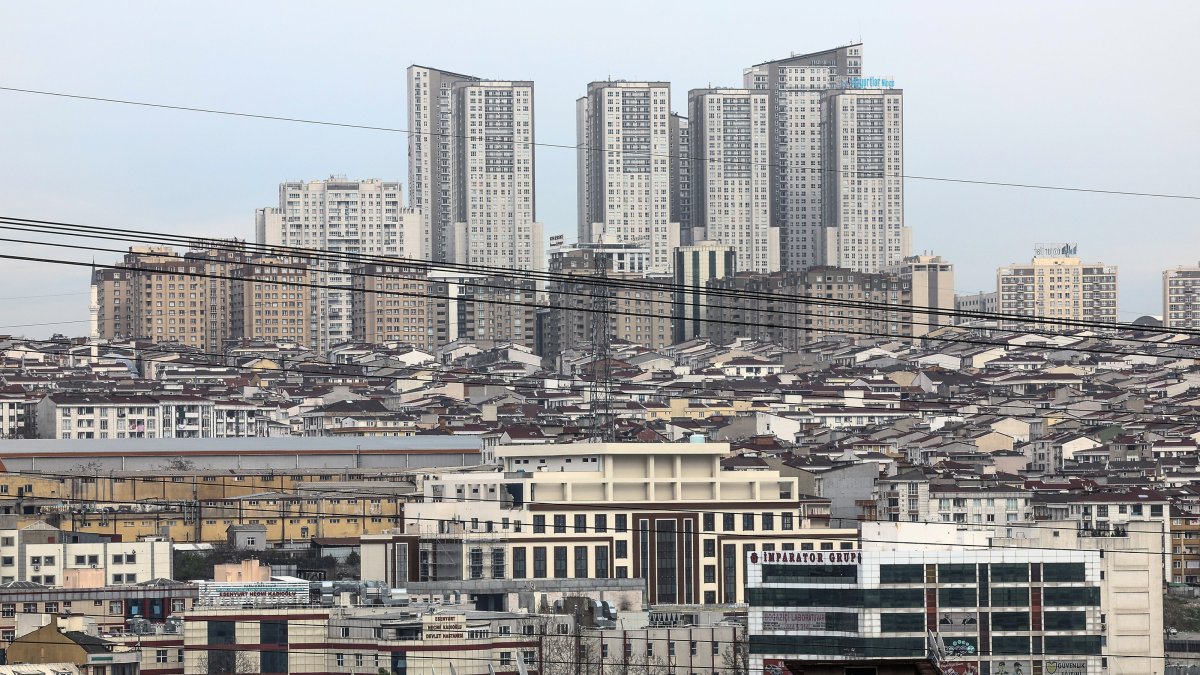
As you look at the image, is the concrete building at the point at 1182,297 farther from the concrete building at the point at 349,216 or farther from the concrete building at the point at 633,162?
the concrete building at the point at 349,216

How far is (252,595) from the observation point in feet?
81.7

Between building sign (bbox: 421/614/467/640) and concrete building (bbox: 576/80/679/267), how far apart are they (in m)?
87.6

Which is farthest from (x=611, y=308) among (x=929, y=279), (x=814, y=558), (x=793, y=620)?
(x=793, y=620)

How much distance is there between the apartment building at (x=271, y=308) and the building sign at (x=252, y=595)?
69883mm

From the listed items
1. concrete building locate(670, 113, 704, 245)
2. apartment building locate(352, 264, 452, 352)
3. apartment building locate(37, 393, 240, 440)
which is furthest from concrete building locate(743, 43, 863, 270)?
apartment building locate(37, 393, 240, 440)

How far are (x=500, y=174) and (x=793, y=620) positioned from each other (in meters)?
89.1

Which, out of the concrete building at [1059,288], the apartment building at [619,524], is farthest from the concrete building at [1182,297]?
the apartment building at [619,524]

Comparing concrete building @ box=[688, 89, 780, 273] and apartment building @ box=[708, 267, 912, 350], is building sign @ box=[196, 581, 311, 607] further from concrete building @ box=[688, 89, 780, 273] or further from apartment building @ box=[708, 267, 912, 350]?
concrete building @ box=[688, 89, 780, 273]

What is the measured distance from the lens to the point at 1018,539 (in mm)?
29391

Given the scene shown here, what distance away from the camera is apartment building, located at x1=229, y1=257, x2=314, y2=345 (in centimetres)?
9594

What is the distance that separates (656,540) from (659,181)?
78936 mm

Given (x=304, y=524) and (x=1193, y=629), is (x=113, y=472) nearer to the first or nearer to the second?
(x=304, y=524)

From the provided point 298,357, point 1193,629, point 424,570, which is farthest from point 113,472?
point 298,357

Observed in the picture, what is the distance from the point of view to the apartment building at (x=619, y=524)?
113 ft
